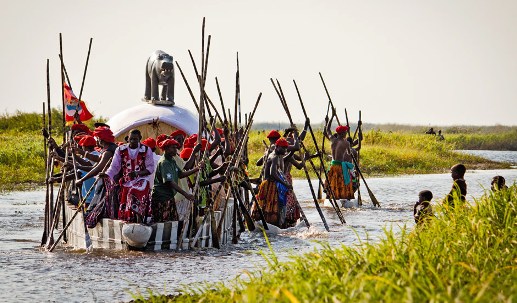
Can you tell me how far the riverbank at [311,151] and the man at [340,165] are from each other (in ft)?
19.7

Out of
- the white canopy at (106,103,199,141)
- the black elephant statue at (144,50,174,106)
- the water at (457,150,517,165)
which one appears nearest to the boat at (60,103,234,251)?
the white canopy at (106,103,199,141)

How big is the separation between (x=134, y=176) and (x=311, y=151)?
73.5 ft

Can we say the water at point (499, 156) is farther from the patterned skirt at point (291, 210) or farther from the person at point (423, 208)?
the person at point (423, 208)

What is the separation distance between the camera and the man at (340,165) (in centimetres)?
1912

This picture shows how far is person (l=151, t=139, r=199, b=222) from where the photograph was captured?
12438 mm

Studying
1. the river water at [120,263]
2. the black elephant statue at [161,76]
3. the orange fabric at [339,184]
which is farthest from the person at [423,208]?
the black elephant statue at [161,76]

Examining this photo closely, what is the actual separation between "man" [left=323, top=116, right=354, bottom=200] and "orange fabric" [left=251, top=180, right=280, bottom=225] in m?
4.11

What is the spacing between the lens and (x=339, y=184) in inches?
768

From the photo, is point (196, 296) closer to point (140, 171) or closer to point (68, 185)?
point (140, 171)

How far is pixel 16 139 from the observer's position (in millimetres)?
32281

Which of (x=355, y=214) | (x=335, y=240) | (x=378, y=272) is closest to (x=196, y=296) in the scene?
(x=378, y=272)

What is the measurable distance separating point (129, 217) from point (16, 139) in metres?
20.8

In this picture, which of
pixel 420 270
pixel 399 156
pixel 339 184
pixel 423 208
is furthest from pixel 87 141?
pixel 399 156

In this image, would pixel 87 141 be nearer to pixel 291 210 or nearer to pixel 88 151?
pixel 88 151
